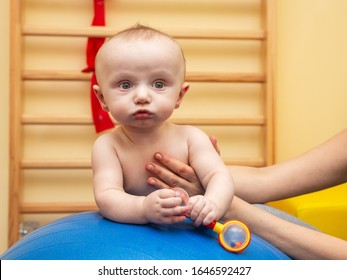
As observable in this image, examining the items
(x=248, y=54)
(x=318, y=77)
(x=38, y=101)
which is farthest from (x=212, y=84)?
(x=38, y=101)

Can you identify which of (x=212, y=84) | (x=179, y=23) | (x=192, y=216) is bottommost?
(x=192, y=216)

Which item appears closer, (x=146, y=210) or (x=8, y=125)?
(x=146, y=210)

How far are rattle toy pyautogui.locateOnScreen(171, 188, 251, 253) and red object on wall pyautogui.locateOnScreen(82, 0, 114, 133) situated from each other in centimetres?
143

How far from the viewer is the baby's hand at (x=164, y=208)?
91cm

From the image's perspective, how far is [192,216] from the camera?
943 mm

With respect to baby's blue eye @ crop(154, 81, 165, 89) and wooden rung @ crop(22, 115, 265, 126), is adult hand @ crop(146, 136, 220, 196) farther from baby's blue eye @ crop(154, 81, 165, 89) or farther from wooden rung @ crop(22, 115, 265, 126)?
Result: wooden rung @ crop(22, 115, 265, 126)

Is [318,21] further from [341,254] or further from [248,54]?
[341,254]

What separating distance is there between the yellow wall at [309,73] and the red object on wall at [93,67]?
851 mm

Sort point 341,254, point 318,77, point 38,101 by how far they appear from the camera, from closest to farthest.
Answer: point 341,254 < point 38,101 < point 318,77

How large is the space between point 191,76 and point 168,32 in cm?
23

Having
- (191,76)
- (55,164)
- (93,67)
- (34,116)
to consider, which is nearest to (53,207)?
(55,164)

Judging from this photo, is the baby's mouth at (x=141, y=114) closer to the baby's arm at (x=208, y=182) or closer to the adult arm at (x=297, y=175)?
the baby's arm at (x=208, y=182)

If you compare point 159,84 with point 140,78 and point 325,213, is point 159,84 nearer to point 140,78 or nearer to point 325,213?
point 140,78
